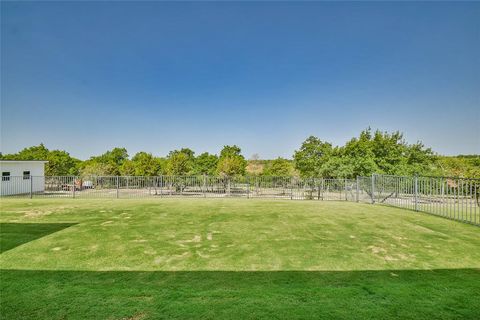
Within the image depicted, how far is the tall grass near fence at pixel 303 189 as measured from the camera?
1204 centimetres

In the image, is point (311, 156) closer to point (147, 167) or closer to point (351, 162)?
point (351, 162)

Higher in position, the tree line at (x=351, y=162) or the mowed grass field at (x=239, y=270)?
the tree line at (x=351, y=162)

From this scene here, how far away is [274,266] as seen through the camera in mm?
4926

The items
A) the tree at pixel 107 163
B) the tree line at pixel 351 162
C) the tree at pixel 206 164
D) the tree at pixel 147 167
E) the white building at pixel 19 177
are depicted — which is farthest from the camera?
the tree at pixel 206 164

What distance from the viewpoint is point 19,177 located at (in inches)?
959

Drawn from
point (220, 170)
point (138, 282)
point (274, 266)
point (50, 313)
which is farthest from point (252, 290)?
point (220, 170)

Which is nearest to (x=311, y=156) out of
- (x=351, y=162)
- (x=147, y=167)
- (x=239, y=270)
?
(x=351, y=162)

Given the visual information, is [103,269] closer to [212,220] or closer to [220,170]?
[212,220]

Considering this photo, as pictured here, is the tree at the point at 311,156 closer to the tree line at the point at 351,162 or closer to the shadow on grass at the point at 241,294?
the tree line at the point at 351,162

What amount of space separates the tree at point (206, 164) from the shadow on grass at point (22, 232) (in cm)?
2974

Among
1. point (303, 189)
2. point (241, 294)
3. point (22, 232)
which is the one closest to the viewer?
point (241, 294)

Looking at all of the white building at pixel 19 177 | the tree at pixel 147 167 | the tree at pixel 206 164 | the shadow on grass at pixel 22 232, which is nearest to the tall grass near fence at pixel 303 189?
the white building at pixel 19 177

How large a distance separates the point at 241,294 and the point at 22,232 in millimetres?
7464

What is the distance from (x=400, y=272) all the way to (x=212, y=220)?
611 cm
